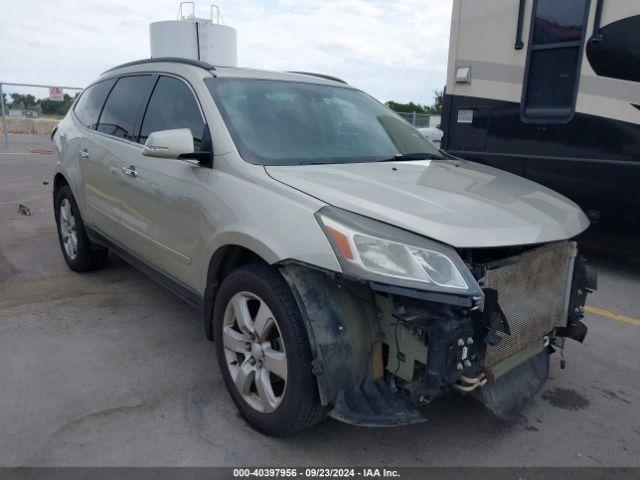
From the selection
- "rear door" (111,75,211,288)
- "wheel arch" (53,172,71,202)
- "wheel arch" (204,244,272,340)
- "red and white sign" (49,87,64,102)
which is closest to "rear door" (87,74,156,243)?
"rear door" (111,75,211,288)

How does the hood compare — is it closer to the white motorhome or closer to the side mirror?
the side mirror

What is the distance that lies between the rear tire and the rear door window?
3.16 ft

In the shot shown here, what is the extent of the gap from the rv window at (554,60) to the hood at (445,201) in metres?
2.48

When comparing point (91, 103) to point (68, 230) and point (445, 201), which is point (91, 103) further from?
point (445, 201)

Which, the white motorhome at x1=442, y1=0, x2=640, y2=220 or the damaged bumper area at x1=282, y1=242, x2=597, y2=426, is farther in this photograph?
the white motorhome at x1=442, y1=0, x2=640, y2=220

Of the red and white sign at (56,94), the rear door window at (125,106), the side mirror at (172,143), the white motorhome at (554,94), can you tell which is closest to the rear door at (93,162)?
the rear door window at (125,106)

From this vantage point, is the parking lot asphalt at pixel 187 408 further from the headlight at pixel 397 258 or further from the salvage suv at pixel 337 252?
the headlight at pixel 397 258

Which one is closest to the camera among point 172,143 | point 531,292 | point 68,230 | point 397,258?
point 397,258

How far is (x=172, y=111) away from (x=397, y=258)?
2.05 metres

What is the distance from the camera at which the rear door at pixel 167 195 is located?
3.04m

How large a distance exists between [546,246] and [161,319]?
9.17 ft

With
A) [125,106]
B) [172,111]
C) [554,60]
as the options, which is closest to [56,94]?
[125,106]

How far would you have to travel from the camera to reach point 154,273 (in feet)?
11.9

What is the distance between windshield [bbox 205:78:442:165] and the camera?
2975 millimetres
